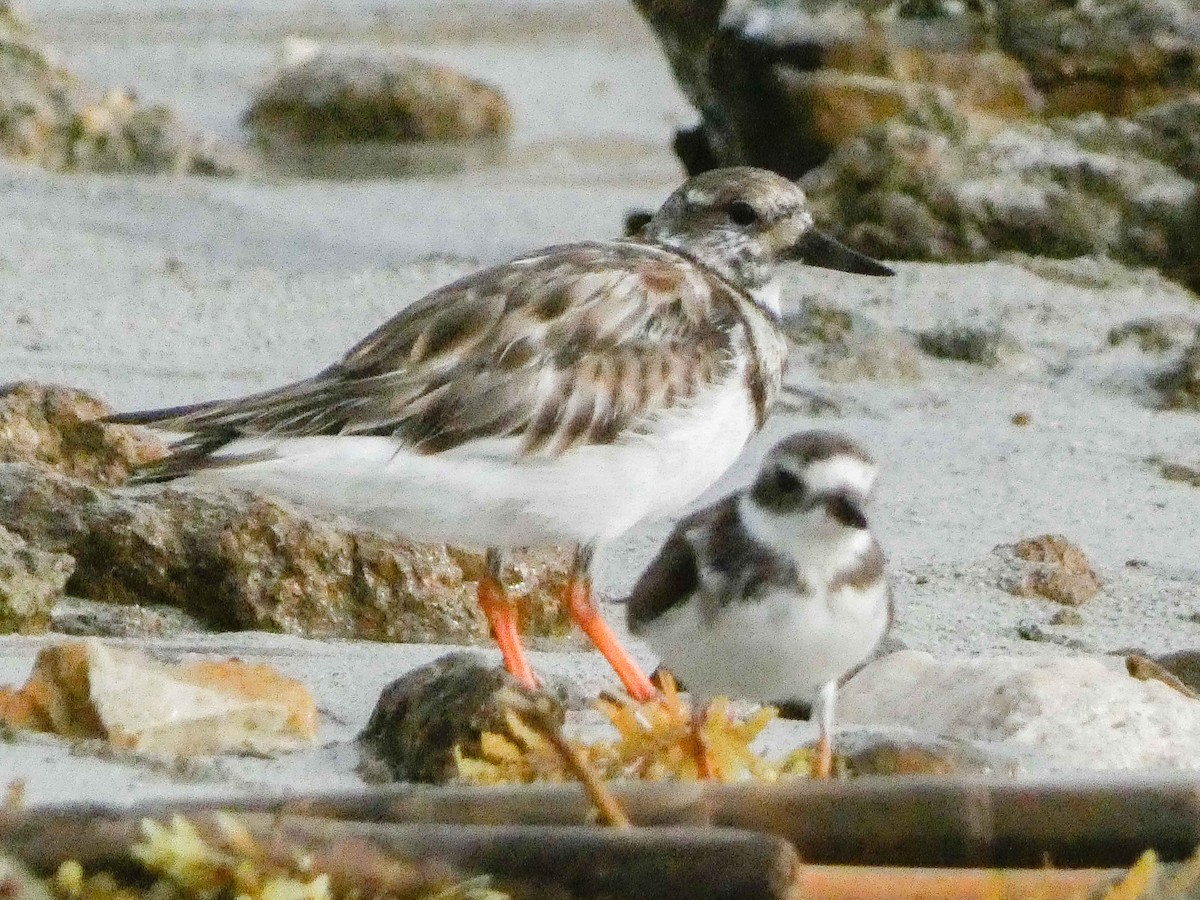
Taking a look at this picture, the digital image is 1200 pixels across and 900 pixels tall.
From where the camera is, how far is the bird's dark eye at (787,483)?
298cm

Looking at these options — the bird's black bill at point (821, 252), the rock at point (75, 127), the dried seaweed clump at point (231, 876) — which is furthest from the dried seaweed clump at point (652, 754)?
the rock at point (75, 127)

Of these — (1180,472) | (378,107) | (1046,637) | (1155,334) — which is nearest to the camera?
(1046,637)

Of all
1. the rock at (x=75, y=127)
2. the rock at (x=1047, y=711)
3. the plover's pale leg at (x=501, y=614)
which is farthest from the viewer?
the rock at (x=75, y=127)

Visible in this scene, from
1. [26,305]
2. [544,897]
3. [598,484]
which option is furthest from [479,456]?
[26,305]

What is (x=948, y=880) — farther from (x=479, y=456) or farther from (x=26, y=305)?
(x=26, y=305)

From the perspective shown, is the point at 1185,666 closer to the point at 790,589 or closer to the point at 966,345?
the point at 790,589

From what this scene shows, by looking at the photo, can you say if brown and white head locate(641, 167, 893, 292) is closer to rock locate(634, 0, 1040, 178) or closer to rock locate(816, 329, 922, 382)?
rock locate(816, 329, 922, 382)

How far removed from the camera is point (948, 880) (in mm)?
2004

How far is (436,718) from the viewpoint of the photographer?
2850 mm

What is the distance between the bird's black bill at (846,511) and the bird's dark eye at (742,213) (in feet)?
3.98

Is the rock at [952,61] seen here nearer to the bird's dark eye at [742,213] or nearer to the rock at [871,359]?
the rock at [871,359]

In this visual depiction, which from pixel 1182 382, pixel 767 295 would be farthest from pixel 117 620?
pixel 1182 382

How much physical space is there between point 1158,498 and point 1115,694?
5.54 ft

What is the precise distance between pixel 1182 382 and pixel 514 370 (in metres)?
2.36
